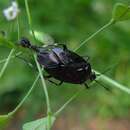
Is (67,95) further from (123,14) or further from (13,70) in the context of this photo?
(123,14)

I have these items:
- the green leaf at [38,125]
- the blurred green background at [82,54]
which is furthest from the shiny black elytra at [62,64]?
the blurred green background at [82,54]

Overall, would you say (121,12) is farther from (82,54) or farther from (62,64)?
(82,54)

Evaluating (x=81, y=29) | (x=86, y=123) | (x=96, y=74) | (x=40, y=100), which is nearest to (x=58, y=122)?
(x=86, y=123)

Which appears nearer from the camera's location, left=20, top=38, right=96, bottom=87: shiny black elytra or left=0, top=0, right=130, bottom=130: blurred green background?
left=20, top=38, right=96, bottom=87: shiny black elytra

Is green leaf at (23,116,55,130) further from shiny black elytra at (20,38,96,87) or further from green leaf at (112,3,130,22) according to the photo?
green leaf at (112,3,130,22)

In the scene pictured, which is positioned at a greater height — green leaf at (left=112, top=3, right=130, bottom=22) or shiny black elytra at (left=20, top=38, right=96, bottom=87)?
green leaf at (left=112, top=3, right=130, bottom=22)

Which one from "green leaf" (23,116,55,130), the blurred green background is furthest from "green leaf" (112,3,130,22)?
the blurred green background
